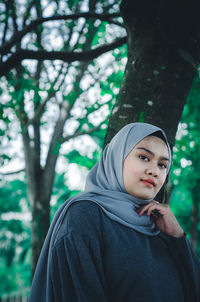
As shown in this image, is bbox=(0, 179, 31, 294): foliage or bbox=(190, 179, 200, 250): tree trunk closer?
bbox=(190, 179, 200, 250): tree trunk

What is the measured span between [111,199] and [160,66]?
1.34m

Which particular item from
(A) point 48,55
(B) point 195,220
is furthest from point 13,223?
(A) point 48,55

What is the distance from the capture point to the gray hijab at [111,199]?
5.67ft

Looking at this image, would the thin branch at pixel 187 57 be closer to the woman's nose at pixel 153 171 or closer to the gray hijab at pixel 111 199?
the gray hijab at pixel 111 199

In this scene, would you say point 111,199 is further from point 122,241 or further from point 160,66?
point 160,66

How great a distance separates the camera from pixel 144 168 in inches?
74.9

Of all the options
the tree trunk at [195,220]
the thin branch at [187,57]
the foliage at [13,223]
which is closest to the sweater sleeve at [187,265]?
the thin branch at [187,57]

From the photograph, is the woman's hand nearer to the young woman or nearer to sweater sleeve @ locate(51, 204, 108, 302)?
the young woman

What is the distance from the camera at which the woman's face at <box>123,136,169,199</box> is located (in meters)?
1.91

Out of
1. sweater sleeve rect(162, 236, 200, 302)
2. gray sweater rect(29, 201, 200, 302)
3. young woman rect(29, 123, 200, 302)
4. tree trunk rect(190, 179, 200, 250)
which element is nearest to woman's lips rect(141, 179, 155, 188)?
young woman rect(29, 123, 200, 302)

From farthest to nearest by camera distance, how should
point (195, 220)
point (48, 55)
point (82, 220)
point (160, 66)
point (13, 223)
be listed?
point (13, 223) < point (195, 220) < point (48, 55) < point (160, 66) < point (82, 220)

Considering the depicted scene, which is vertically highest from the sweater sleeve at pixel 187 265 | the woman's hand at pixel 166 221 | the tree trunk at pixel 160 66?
the tree trunk at pixel 160 66

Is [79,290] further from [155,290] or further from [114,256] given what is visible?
[155,290]

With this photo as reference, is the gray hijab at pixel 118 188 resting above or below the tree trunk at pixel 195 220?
above
